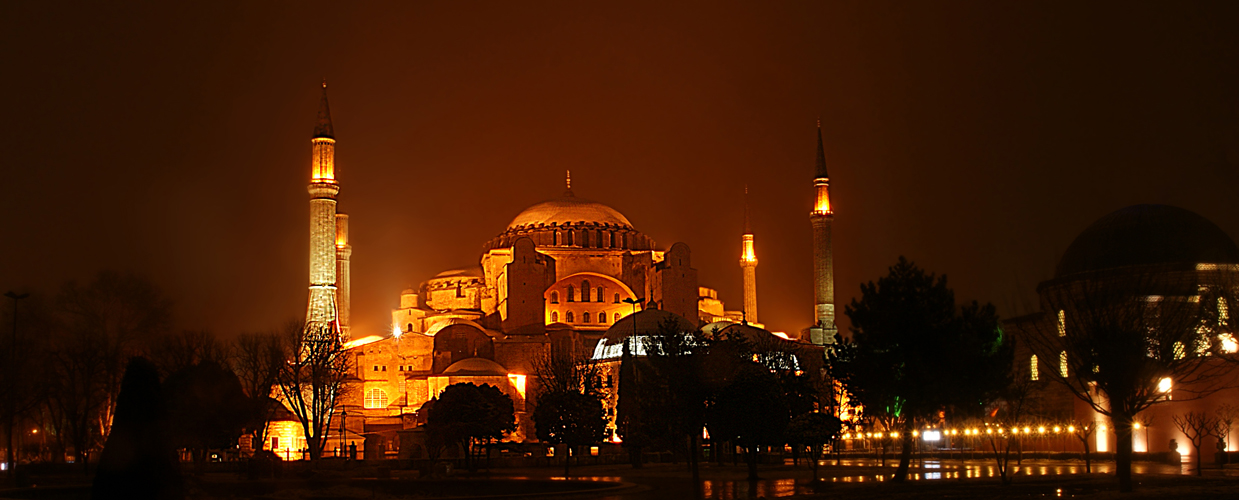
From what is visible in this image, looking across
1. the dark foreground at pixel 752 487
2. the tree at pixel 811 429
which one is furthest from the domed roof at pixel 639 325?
the tree at pixel 811 429

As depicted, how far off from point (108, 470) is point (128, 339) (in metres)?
27.0

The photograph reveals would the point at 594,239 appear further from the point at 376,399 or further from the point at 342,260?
the point at 376,399

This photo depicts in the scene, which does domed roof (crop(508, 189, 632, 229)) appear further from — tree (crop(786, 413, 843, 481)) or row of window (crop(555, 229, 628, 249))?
tree (crop(786, 413, 843, 481))

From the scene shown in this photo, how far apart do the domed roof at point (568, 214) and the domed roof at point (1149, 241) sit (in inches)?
1388

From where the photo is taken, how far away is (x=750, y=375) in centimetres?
2488

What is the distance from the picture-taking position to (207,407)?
36562 millimetres

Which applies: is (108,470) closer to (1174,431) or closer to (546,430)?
(546,430)

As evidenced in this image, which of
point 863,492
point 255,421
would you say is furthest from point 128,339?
point 863,492

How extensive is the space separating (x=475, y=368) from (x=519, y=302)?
7.93m

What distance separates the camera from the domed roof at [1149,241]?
40719 mm

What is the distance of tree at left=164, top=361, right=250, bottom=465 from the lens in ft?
117

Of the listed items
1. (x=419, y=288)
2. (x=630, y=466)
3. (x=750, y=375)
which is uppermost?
(x=419, y=288)

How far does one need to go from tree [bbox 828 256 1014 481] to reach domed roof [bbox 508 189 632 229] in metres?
48.4

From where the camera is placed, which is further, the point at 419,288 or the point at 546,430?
the point at 419,288
